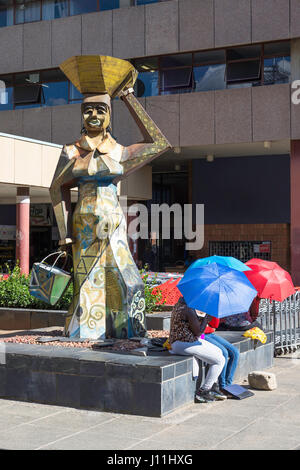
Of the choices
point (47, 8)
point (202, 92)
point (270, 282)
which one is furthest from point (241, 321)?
point (47, 8)

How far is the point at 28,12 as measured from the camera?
89.9 ft

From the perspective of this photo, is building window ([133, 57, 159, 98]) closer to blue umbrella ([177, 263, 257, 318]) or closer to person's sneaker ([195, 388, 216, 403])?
blue umbrella ([177, 263, 257, 318])

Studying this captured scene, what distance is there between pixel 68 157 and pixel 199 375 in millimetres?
3676

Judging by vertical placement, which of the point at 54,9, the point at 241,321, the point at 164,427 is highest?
the point at 54,9

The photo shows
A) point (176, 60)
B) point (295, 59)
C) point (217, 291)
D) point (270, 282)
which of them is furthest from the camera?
point (176, 60)

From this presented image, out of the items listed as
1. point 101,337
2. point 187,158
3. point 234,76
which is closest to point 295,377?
point 101,337

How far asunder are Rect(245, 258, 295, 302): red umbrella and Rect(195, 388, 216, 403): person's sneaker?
2.28 meters

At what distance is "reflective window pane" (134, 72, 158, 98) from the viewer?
25250mm

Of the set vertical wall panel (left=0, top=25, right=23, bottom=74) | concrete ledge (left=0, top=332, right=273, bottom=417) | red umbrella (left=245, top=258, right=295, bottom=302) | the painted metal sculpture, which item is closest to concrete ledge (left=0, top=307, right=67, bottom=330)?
the painted metal sculpture

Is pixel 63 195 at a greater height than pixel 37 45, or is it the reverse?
pixel 37 45

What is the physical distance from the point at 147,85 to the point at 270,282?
17.5m

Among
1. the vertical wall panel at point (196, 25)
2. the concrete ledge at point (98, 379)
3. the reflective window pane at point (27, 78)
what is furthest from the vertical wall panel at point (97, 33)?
the concrete ledge at point (98, 379)

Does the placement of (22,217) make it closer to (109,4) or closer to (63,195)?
(109,4)
